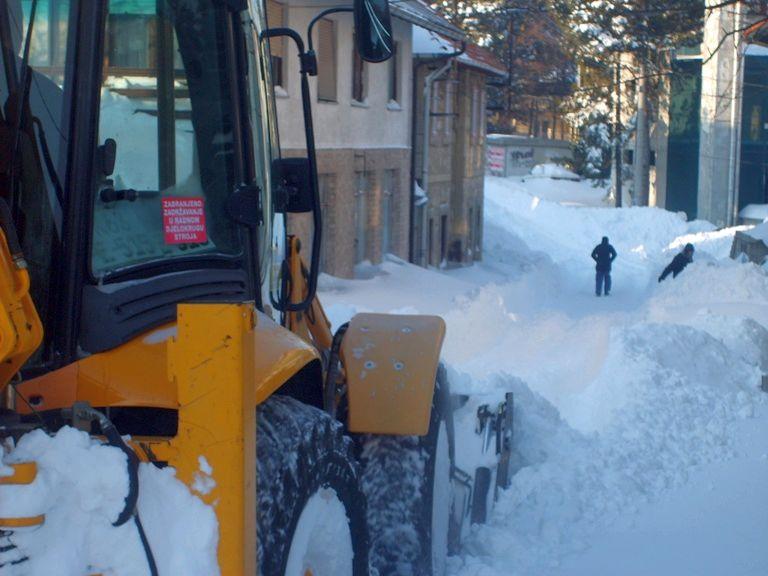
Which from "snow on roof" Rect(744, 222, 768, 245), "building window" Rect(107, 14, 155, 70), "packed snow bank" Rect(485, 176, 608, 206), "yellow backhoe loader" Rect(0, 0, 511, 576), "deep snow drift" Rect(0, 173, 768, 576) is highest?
"building window" Rect(107, 14, 155, 70)

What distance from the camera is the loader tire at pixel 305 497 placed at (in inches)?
132

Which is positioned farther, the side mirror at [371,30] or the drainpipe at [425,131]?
the drainpipe at [425,131]

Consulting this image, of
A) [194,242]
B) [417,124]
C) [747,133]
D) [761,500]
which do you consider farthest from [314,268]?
[747,133]

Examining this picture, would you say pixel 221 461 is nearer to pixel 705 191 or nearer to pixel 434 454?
pixel 434 454

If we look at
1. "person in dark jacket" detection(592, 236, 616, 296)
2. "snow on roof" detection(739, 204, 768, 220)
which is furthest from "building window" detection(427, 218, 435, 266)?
"snow on roof" detection(739, 204, 768, 220)

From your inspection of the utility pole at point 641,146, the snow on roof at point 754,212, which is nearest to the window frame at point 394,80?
the utility pole at point 641,146

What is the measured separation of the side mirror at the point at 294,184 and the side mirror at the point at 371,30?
658mm

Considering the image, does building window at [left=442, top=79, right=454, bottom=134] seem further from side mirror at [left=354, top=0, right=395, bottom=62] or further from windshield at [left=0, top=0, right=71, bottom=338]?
windshield at [left=0, top=0, right=71, bottom=338]

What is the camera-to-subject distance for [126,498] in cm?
285

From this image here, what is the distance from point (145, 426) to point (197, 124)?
3.20 feet

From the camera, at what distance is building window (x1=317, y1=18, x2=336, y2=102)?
21906mm

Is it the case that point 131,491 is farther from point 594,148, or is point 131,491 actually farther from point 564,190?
point 564,190

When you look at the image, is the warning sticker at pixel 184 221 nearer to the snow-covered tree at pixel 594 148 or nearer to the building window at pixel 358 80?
the building window at pixel 358 80

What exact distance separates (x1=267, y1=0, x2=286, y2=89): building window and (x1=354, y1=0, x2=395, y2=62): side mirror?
1469cm
